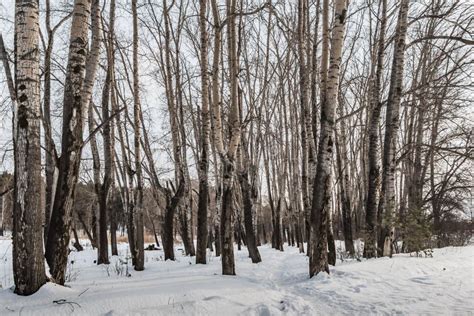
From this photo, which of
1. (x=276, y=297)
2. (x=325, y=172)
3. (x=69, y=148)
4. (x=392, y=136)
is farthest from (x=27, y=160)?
(x=392, y=136)

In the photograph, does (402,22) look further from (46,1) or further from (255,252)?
(46,1)

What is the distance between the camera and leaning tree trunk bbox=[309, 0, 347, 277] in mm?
6121

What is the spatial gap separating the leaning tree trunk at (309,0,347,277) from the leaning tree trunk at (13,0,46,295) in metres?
4.01

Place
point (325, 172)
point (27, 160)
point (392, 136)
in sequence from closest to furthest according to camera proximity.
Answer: point (27, 160) < point (325, 172) < point (392, 136)

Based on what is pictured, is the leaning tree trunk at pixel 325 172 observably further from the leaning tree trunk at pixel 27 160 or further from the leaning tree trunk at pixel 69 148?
the leaning tree trunk at pixel 27 160

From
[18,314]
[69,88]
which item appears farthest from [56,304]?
[69,88]

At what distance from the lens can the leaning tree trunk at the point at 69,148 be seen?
174 inches

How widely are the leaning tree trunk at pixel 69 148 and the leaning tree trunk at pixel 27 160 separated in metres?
0.39

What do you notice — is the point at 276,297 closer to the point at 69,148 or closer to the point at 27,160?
the point at 69,148

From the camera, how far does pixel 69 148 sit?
4539 mm

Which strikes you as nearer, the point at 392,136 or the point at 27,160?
the point at 27,160

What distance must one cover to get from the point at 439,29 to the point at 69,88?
550 inches

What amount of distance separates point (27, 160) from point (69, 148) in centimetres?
58

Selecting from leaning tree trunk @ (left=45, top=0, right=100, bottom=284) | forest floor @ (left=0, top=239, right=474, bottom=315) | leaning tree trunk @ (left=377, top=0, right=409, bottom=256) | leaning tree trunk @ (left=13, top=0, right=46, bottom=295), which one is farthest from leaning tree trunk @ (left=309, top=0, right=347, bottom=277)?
leaning tree trunk @ (left=13, top=0, right=46, bottom=295)
